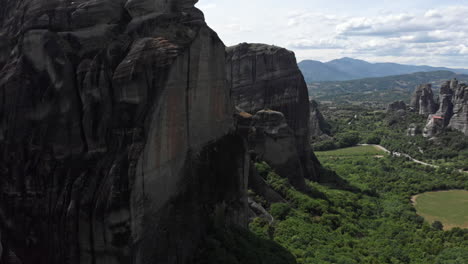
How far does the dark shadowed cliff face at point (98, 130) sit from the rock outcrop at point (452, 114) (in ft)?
315

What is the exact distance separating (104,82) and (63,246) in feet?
22.1

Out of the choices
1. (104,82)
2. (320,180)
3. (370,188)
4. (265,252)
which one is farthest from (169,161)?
(370,188)

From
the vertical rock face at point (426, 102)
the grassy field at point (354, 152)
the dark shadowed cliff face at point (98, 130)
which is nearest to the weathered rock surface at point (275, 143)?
the dark shadowed cliff face at point (98, 130)

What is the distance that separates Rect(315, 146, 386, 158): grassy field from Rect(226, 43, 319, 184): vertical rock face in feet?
122

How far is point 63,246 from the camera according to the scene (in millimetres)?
14469

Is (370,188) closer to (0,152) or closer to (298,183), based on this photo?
(298,183)

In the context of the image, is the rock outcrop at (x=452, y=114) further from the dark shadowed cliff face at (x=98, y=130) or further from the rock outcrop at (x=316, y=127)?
the dark shadowed cliff face at (x=98, y=130)

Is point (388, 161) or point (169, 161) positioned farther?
point (388, 161)

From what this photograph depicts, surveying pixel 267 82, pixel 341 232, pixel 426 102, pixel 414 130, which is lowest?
pixel 341 232

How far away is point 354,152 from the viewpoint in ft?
301

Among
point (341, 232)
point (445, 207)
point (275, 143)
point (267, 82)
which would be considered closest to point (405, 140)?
point (445, 207)

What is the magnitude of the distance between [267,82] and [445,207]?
1220 inches

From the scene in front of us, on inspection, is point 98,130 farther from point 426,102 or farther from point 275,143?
point 426,102

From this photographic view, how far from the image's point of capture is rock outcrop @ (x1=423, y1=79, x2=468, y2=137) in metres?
95.5
